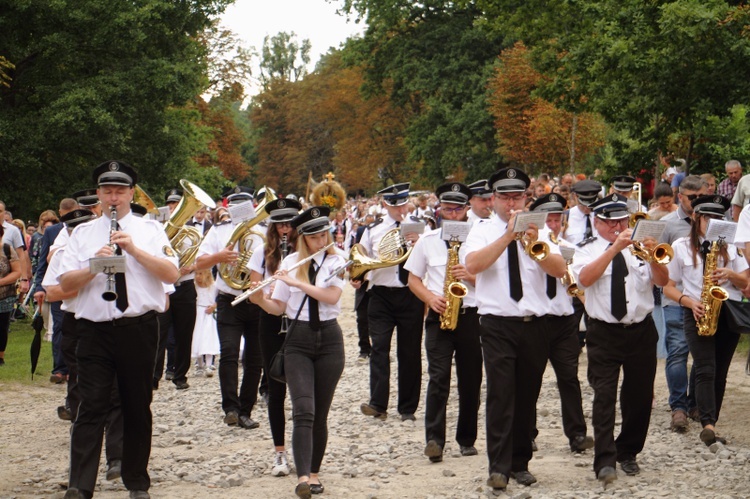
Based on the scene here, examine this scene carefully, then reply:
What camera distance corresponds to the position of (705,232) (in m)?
10.1

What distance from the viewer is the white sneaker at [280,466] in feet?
30.4

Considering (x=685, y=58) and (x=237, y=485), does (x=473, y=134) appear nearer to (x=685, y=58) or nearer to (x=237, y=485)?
(x=685, y=58)

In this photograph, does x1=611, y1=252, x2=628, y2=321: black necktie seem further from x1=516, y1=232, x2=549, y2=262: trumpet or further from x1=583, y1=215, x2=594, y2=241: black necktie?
x1=583, y1=215, x2=594, y2=241: black necktie

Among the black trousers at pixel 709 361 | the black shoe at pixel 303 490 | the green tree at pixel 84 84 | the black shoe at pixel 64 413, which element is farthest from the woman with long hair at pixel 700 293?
the green tree at pixel 84 84

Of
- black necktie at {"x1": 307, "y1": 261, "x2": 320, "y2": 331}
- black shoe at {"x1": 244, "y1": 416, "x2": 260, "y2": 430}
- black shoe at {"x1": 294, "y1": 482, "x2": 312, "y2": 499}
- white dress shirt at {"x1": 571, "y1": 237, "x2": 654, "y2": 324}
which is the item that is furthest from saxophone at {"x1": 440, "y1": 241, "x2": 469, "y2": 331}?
black shoe at {"x1": 244, "y1": 416, "x2": 260, "y2": 430}

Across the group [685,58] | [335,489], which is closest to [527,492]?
[335,489]

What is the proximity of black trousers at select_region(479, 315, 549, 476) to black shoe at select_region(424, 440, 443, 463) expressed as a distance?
47.5 inches

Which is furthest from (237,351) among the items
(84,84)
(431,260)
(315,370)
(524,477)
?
(84,84)

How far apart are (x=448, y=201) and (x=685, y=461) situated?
2.96 m

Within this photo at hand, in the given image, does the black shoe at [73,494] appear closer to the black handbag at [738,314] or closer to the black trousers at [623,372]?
the black trousers at [623,372]

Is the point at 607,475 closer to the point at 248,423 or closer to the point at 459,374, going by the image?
the point at 459,374

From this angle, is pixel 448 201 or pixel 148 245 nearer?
pixel 148 245

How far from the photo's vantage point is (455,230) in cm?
988

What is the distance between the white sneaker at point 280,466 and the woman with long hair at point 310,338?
1.79 ft
